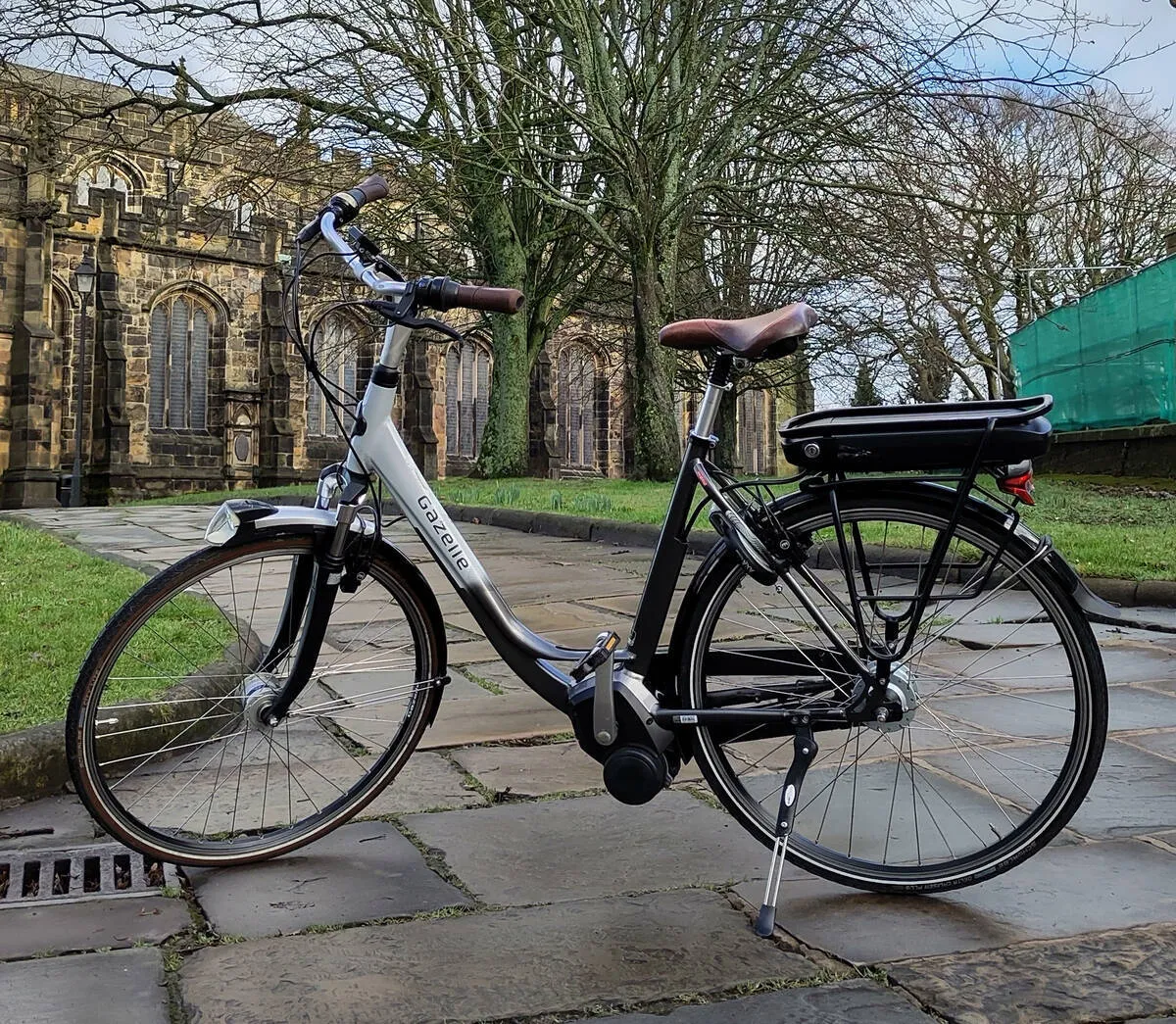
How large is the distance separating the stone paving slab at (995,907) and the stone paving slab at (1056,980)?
6cm

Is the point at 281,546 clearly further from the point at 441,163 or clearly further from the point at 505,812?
the point at 441,163

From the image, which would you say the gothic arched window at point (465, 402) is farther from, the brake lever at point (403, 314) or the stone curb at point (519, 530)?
the brake lever at point (403, 314)

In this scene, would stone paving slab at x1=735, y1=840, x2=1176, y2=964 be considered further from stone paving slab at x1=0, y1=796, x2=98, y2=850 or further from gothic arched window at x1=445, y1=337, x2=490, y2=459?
gothic arched window at x1=445, y1=337, x2=490, y2=459

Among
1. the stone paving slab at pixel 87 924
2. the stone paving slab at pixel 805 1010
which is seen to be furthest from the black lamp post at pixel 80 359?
the stone paving slab at pixel 805 1010

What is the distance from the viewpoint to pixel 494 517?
1348cm

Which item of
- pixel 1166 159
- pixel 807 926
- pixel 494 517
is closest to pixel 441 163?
pixel 494 517

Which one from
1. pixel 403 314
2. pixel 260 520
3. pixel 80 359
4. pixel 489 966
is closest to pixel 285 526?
pixel 260 520

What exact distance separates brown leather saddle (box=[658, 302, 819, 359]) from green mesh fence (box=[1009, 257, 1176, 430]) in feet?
39.5

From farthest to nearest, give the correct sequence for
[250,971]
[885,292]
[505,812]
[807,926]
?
[885,292] < [505,812] < [807,926] < [250,971]

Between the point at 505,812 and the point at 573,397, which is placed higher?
the point at 573,397

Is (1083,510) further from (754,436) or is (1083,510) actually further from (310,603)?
(754,436)

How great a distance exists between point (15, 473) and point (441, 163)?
17.7 meters

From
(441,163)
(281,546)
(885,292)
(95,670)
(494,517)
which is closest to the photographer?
(95,670)

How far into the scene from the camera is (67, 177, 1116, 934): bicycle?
8.75 ft
